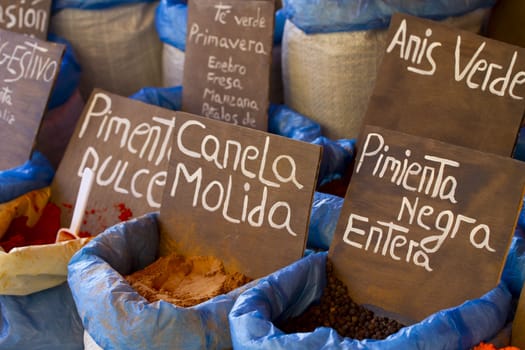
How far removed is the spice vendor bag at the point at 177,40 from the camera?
5.13ft

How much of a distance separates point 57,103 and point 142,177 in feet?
1.43

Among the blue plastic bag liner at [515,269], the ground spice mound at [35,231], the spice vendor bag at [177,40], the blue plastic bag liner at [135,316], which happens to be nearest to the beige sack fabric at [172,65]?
the spice vendor bag at [177,40]

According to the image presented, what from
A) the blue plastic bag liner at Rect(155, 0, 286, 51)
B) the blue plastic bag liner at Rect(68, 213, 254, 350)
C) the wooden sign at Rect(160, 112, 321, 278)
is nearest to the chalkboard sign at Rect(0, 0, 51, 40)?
the blue plastic bag liner at Rect(155, 0, 286, 51)

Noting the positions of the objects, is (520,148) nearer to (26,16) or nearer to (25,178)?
(25,178)

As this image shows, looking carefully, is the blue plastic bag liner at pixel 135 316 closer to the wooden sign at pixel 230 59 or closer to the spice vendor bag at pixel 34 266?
the spice vendor bag at pixel 34 266

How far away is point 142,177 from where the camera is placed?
4.16 ft

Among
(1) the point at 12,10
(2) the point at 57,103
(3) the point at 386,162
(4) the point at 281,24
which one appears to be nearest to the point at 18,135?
(2) the point at 57,103

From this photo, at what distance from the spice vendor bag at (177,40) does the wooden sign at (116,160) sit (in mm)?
313

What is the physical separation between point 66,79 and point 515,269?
3.35ft

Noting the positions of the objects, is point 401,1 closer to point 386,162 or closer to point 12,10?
point 386,162

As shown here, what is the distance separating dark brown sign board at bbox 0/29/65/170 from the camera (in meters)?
1.36

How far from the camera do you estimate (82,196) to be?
114 cm

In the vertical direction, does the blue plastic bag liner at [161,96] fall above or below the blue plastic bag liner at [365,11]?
below

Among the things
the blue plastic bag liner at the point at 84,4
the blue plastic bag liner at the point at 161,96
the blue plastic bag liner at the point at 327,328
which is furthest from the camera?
the blue plastic bag liner at the point at 84,4
